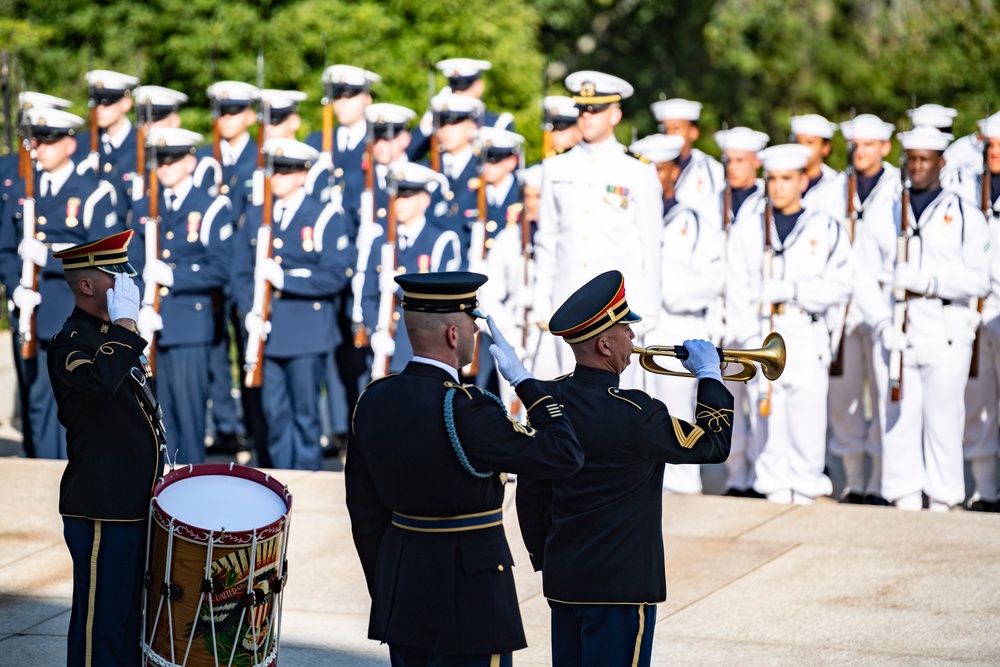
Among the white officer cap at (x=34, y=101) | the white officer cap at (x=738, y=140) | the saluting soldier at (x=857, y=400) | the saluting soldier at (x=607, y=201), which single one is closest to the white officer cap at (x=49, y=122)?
the white officer cap at (x=34, y=101)

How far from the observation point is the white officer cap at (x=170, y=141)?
377 inches

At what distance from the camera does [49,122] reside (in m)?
9.56

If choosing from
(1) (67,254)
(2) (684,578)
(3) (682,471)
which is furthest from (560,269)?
(1) (67,254)

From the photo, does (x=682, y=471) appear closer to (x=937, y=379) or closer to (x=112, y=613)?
(x=937, y=379)

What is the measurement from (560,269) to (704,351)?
3.91 meters

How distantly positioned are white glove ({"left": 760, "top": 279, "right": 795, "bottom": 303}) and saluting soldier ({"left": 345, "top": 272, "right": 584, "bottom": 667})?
14.2 feet

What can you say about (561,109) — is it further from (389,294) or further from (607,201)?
(607,201)

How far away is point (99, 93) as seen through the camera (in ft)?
34.7

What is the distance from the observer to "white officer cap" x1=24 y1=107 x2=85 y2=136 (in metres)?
9.57

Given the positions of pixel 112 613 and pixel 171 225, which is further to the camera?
pixel 171 225

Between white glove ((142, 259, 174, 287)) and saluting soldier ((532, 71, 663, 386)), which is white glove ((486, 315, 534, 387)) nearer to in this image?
saluting soldier ((532, 71, 663, 386))

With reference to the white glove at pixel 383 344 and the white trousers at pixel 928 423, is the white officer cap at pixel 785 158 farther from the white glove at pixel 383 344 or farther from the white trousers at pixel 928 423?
the white glove at pixel 383 344

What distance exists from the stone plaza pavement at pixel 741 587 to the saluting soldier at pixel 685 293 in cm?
53

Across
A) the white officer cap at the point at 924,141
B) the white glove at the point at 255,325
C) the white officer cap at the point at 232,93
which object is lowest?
the white glove at the point at 255,325
